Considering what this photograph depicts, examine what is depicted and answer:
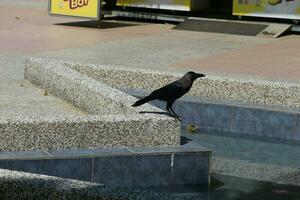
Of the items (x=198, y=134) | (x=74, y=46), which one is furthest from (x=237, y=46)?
(x=198, y=134)

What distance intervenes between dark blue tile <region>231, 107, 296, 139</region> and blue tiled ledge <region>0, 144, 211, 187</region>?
2031 mm

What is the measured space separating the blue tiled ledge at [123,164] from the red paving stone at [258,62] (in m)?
6.02

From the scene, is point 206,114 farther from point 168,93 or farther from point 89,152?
point 89,152

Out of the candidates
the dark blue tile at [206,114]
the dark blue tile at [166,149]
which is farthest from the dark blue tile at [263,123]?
the dark blue tile at [166,149]

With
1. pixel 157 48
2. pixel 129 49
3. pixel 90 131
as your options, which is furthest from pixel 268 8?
pixel 90 131

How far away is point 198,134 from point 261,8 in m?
10.3

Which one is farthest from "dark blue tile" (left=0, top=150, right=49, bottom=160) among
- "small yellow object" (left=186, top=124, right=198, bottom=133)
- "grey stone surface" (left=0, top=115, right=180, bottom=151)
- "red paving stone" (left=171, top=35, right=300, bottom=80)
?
"red paving stone" (left=171, top=35, right=300, bottom=80)

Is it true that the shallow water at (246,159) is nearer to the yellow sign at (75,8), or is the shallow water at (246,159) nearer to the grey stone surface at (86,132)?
the grey stone surface at (86,132)

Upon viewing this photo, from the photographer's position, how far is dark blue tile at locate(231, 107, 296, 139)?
9.83m

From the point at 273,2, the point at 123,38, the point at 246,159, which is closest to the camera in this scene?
the point at 246,159

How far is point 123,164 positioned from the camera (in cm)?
766

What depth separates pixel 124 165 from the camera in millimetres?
7660

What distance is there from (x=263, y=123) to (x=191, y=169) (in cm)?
225

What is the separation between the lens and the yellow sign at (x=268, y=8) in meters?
19.3
